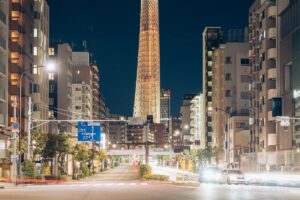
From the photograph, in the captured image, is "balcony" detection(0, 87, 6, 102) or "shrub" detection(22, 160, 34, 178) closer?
"shrub" detection(22, 160, 34, 178)

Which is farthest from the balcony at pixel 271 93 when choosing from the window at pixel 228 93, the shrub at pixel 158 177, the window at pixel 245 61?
the window at pixel 228 93

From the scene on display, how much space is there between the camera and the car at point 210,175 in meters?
65.3

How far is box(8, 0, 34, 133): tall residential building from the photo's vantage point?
301ft

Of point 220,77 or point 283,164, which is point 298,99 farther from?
point 220,77

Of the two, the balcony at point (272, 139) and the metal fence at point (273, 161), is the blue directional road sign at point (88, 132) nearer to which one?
the metal fence at point (273, 161)

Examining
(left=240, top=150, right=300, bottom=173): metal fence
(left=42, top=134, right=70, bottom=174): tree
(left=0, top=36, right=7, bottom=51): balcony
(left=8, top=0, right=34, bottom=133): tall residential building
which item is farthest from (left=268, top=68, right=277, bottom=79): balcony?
(left=0, top=36, right=7, bottom=51): balcony

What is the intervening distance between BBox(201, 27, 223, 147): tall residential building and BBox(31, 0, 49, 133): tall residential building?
81.2 m

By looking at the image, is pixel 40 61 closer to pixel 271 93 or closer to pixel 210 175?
pixel 271 93

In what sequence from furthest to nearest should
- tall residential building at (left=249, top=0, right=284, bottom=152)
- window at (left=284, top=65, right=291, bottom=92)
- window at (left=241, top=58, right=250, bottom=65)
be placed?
window at (left=241, top=58, right=250, bottom=65)
tall residential building at (left=249, top=0, right=284, bottom=152)
window at (left=284, top=65, right=291, bottom=92)

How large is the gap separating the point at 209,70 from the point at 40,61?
91129 mm

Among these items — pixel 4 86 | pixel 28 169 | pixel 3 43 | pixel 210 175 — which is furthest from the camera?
pixel 4 86

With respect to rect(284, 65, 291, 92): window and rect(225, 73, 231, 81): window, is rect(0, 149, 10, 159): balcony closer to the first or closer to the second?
rect(284, 65, 291, 92): window

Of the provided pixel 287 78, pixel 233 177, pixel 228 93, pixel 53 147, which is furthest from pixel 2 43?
pixel 228 93

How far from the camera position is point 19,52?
93438mm
